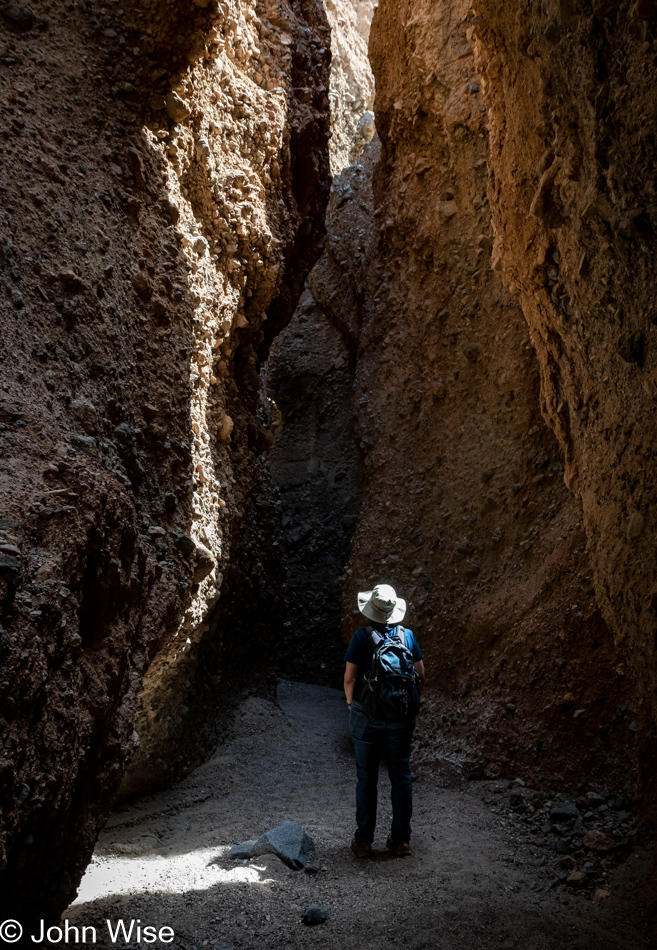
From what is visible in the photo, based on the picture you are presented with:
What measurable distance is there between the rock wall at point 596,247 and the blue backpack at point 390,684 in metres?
1.12

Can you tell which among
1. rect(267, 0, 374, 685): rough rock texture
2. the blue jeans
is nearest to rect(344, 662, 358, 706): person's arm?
the blue jeans

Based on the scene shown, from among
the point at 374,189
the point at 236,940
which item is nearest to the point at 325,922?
the point at 236,940

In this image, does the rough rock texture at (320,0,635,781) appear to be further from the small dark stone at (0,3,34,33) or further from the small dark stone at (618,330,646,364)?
the small dark stone at (0,3,34,33)

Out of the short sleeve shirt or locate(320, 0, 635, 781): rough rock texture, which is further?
locate(320, 0, 635, 781): rough rock texture

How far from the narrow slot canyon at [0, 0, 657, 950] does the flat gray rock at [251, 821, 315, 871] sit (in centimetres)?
11

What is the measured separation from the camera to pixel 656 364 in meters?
2.34

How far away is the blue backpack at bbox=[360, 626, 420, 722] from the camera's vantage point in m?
3.80

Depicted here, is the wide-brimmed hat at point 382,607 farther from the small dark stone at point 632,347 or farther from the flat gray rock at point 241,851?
the small dark stone at point 632,347

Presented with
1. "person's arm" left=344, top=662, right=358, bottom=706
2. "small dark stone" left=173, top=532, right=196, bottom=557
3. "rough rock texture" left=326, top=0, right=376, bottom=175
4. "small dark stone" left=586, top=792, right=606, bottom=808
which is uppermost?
"rough rock texture" left=326, top=0, right=376, bottom=175

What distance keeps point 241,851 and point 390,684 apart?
1.15 metres

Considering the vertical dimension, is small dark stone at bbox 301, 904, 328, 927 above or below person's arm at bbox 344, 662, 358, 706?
below

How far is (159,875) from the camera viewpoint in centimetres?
346

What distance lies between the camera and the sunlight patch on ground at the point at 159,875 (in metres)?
3.24

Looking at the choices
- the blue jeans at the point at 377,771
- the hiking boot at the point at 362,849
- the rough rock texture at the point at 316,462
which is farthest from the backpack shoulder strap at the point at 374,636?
the rough rock texture at the point at 316,462
